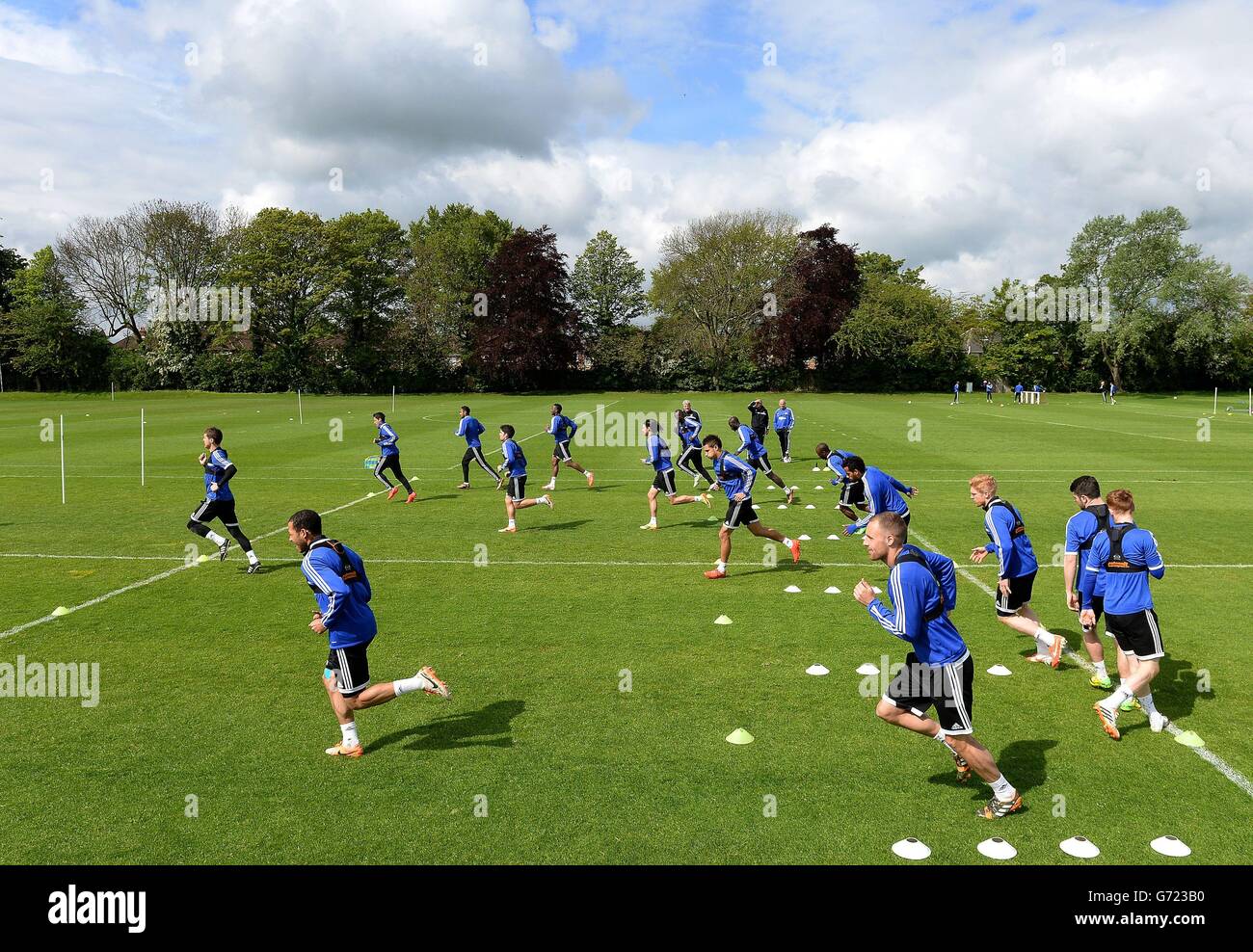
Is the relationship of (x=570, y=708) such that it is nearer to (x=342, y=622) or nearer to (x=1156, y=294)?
(x=342, y=622)

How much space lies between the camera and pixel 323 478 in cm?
2364

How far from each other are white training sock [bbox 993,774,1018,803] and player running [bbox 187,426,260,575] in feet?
36.2

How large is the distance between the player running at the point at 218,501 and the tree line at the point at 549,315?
64541 millimetres

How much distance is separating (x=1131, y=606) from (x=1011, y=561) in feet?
4.96

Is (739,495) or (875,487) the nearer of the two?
(875,487)

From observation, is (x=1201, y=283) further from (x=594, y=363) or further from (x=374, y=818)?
(x=374, y=818)

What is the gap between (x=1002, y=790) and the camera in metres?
5.63

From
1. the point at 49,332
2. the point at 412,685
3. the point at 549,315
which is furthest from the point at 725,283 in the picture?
the point at 412,685

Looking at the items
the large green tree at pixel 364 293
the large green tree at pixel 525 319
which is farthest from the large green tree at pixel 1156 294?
the large green tree at pixel 364 293

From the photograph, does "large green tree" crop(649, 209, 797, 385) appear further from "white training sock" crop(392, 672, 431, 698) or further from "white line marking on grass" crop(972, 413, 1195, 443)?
"white training sock" crop(392, 672, 431, 698)

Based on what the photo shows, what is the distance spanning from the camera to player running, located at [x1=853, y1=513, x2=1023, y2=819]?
5652mm

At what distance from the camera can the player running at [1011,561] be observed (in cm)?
854

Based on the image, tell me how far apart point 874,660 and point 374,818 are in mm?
5291

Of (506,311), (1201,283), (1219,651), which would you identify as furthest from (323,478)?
(1201,283)
